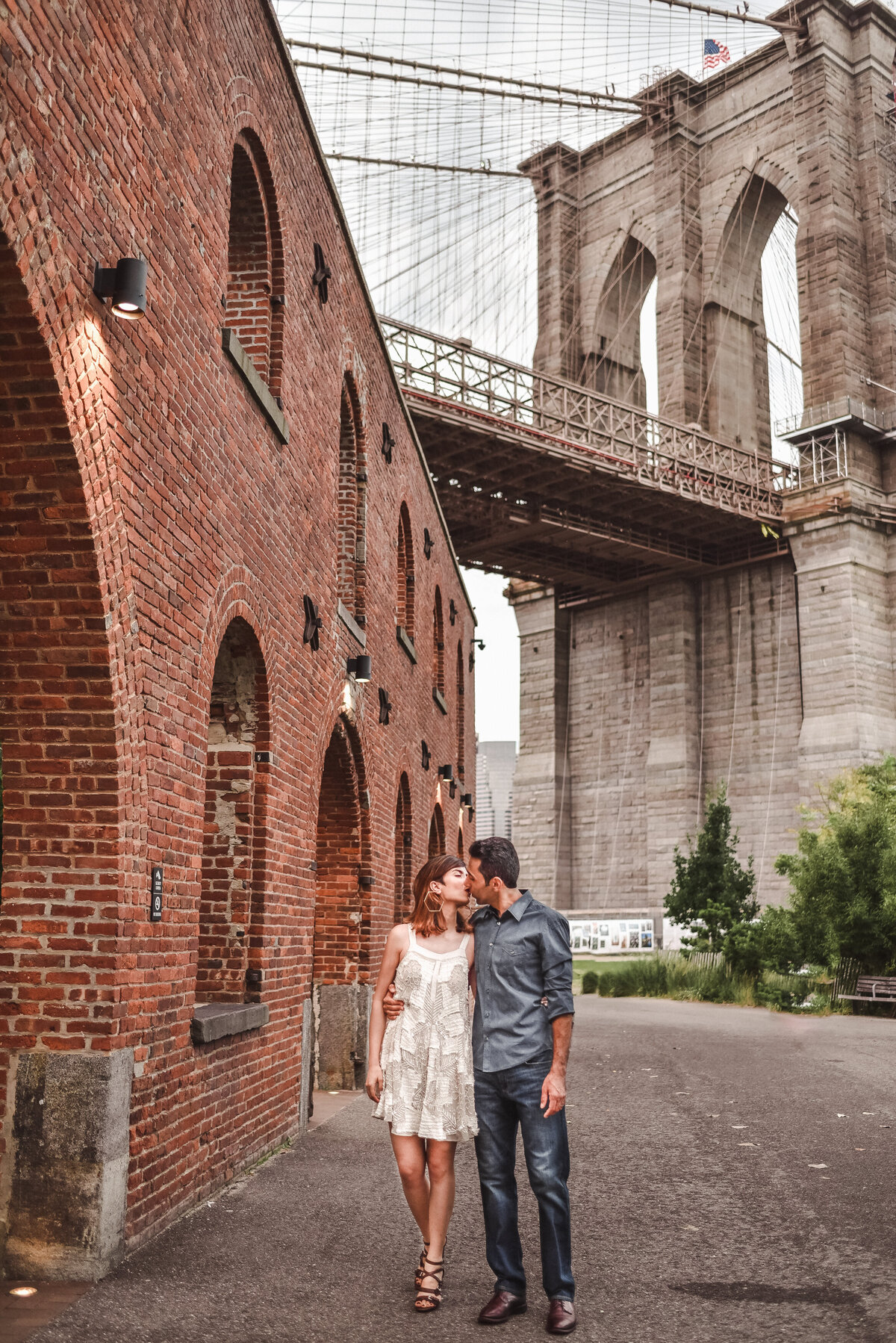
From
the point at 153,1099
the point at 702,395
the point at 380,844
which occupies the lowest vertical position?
the point at 153,1099

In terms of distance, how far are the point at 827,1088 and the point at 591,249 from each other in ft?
128

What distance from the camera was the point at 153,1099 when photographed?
5070mm

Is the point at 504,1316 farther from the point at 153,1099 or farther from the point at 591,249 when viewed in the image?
the point at 591,249

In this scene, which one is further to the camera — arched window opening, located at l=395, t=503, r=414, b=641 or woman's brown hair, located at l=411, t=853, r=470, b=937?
arched window opening, located at l=395, t=503, r=414, b=641

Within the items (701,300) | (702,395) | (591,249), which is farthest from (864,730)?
(591,249)

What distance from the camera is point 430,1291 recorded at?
13.6 feet

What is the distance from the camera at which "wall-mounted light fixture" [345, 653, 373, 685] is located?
1002cm

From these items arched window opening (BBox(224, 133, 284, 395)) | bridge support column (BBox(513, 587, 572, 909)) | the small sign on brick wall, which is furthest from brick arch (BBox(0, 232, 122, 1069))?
bridge support column (BBox(513, 587, 572, 909))

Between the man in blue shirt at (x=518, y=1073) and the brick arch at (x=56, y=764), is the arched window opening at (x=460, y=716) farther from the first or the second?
the man in blue shirt at (x=518, y=1073)

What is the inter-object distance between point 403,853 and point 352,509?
4896mm

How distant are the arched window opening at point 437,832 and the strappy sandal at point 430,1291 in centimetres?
1273

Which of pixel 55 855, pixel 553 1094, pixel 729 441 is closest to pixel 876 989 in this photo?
pixel 553 1094

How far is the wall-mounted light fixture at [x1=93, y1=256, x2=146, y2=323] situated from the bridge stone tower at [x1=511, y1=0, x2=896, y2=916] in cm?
2896

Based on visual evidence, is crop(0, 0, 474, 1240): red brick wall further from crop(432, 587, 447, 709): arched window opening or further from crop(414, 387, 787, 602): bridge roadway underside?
crop(414, 387, 787, 602): bridge roadway underside
